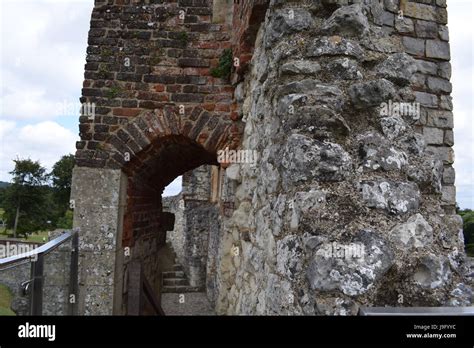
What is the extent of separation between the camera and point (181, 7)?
438 centimetres

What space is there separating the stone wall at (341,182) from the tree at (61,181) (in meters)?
23.5

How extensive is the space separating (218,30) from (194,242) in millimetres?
→ 8913

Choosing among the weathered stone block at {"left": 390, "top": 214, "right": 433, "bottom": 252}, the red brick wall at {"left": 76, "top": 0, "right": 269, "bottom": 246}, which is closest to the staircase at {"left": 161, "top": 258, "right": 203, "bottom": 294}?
the red brick wall at {"left": 76, "top": 0, "right": 269, "bottom": 246}

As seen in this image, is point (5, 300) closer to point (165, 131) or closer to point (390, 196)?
point (390, 196)

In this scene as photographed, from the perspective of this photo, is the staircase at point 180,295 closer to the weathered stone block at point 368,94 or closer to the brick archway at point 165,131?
the brick archway at point 165,131

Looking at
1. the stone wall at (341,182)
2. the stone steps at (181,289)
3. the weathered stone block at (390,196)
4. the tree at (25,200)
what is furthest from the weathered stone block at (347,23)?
the tree at (25,200)

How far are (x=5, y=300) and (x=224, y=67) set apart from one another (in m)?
2.98

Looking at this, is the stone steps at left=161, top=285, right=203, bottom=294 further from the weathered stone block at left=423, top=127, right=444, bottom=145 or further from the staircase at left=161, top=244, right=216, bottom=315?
the weathered stone block at left=423, top=127, right=444, bottom=145

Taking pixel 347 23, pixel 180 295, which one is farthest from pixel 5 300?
pixel 180 295

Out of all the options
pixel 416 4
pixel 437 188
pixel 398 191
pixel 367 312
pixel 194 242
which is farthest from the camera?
pixel 194 242

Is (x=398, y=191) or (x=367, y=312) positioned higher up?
(x=398, y=191)

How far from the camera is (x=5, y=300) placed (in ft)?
6.79
